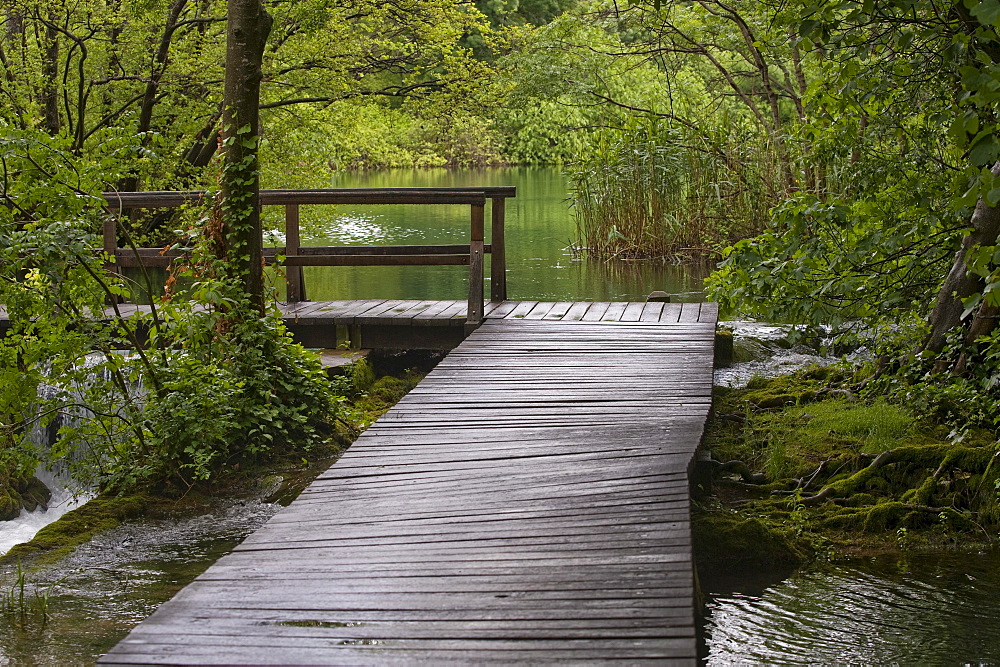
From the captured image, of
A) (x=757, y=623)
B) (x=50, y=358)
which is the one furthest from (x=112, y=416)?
(x=757, y=623)

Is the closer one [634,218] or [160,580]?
[160,580]

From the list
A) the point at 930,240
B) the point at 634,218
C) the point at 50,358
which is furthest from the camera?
the point at 634,218

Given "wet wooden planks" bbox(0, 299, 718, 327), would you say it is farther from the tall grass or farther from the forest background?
the tall grass

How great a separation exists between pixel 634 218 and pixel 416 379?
20.8 ft

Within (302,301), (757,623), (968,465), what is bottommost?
(757,623)

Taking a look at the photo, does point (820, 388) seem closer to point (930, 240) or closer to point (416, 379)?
point (930, 240)

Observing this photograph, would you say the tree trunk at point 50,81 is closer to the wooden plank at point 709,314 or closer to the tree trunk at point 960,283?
the wooden plank at point 709,314

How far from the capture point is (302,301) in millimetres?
8906

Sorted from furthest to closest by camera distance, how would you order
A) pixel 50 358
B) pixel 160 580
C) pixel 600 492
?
pixel 50 358
pixel 160 580
pixel 600 492

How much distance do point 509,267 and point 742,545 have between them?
10.2 meters

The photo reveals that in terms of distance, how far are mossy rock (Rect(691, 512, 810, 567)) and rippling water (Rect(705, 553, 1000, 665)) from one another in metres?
0.16

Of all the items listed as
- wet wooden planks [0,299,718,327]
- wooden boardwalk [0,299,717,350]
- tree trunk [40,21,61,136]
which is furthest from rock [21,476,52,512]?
Result: tree trunk [40,21,61,136]

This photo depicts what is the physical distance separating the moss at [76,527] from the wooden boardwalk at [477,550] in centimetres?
145

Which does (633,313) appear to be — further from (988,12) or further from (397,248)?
(988,12)
